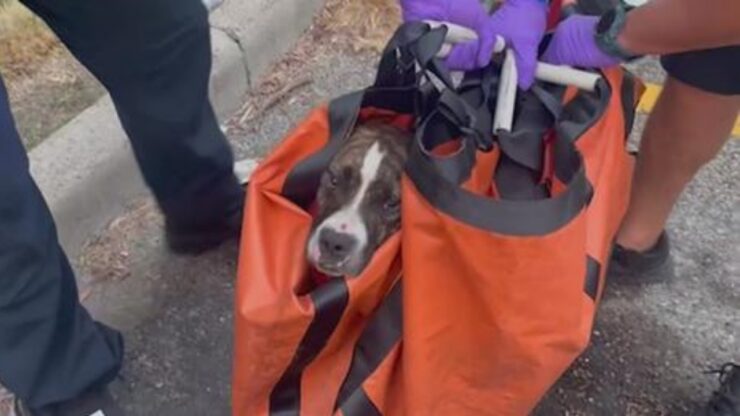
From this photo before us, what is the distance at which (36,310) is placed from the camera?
6.58ft

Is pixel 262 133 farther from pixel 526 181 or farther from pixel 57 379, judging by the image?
pixel 526 181

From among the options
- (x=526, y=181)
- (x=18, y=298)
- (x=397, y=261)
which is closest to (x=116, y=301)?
(x=18, y=298)

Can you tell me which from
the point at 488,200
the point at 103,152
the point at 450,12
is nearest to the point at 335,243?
the point at 488,200

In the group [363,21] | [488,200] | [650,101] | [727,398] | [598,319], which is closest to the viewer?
[488,200]

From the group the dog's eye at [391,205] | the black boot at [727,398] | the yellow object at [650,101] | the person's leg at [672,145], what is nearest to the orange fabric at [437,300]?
the dog's eye at [391,205]

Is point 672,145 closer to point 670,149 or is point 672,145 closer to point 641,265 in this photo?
point 670,149

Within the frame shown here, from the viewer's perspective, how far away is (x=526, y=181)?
1.75 meters

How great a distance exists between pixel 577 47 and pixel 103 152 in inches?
51.6

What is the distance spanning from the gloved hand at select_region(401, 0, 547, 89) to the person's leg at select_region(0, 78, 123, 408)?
719mm

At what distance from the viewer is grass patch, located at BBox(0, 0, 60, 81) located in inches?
118

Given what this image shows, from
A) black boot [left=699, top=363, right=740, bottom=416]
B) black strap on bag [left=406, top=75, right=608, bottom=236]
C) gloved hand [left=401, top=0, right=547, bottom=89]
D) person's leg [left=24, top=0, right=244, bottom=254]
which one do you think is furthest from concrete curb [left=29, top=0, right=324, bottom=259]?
black boot [left=699, top=363, right=740, bottom=416]

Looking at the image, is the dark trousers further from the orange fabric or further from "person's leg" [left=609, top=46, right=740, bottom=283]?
"person's leg" [left=609, top=46, right=740, bottom=283]

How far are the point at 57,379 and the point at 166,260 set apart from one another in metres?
0.59

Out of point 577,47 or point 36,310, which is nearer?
point 577,47
